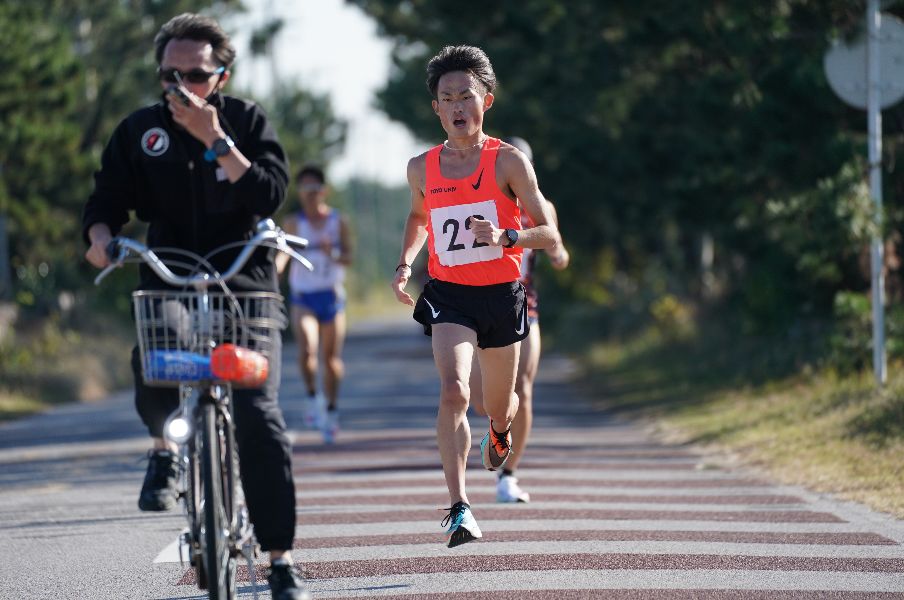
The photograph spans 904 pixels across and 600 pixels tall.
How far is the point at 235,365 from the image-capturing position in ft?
15.9

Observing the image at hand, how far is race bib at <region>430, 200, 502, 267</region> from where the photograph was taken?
654 cm

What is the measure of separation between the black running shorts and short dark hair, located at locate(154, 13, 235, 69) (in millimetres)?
1621

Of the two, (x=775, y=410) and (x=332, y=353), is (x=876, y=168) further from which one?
(x=332, y=353)

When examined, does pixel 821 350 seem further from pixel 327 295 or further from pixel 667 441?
pixel 327 295

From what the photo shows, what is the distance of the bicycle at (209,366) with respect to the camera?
484 centimetres

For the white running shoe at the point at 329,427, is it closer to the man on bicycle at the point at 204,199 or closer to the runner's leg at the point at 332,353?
the runner's leg at the point at 332,353

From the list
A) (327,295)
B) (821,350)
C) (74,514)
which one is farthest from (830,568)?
(821,350)

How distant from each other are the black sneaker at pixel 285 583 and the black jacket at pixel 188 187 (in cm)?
95

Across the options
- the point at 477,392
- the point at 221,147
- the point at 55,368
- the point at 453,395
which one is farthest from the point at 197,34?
the point at 55,368

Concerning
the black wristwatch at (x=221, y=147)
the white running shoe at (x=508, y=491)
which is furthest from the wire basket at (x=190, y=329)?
the white running shoe at (x=508, y=491)

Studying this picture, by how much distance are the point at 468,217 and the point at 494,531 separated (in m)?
1.62

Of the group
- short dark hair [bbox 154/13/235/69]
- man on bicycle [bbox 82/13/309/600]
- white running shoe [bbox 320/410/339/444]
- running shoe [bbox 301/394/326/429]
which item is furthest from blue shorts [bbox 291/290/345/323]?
short dark hair [bbox 154/13/235/69]

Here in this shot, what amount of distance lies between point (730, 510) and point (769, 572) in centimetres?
207

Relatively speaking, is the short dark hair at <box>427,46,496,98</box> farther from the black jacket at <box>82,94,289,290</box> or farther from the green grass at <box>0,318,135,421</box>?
the green grass at <box>0,318,135,421</box>
